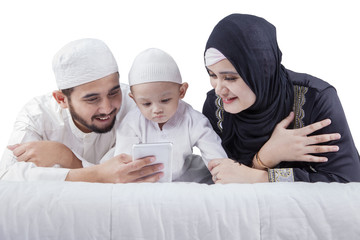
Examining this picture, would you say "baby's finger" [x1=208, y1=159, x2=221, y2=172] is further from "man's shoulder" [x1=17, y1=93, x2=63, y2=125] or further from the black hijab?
"man's shoulder" [x1=17, y1=93, x2=63, y2=125]

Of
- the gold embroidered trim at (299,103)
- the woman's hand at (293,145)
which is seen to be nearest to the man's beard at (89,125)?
the woman's hand at (293,145)

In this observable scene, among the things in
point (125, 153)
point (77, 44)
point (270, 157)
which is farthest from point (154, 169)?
point (77, 44)

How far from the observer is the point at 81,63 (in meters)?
2.33

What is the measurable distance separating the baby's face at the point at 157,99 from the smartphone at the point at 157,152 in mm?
Answer: 166

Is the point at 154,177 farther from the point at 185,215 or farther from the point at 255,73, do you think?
the point at 255,73

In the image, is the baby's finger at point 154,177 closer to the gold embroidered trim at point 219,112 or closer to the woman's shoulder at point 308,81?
the gold embroidered trim at point 219,112

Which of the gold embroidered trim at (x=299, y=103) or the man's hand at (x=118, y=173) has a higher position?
the gold embroidered trim at (x=299, y=103)

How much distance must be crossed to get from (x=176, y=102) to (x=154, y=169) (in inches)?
13.0

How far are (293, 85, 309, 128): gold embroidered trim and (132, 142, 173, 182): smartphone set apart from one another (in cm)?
61

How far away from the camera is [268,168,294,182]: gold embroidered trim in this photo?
217 centimetres

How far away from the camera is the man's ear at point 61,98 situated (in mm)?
2445

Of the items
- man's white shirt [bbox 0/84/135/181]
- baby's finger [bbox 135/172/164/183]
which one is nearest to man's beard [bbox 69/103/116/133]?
man's white shirt [bbox 0/84/135/181]

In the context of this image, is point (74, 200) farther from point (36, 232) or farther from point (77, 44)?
point (77, 44)

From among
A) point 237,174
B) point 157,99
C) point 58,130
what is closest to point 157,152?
point 157,99
